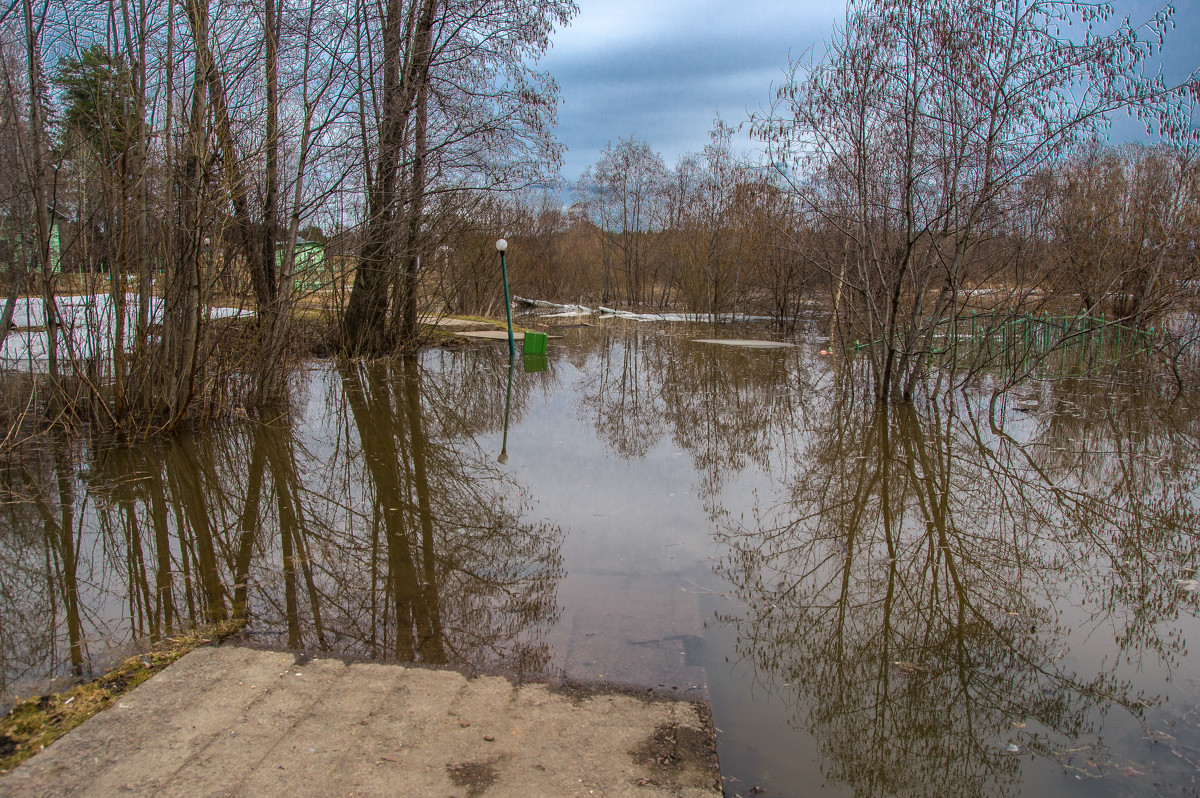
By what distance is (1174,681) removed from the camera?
10.7 ft

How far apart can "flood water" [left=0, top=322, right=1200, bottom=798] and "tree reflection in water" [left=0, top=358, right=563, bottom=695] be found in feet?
0.07

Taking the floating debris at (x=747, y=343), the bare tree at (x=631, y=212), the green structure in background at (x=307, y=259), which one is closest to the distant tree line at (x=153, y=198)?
the green structure in background at (x=307, y=259)

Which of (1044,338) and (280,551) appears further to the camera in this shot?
(1044,338)

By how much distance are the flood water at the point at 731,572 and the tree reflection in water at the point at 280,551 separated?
0.02 m

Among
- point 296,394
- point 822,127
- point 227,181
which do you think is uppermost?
point 822,127

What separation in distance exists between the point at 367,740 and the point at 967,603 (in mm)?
3062

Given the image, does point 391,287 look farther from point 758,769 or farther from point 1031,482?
point 758,769

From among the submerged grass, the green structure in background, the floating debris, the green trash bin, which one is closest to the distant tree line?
the green structure in background

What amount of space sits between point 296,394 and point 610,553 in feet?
22.0

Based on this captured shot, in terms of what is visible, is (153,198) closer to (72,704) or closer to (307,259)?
(307,259)

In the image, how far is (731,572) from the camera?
431 cm

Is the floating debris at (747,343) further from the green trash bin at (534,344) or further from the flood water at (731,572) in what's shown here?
the flood water at (731,572)

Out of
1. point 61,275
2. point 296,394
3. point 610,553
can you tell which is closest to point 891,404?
point 610,553

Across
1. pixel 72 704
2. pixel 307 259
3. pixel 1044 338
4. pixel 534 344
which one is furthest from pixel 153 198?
pixel 1044 338
